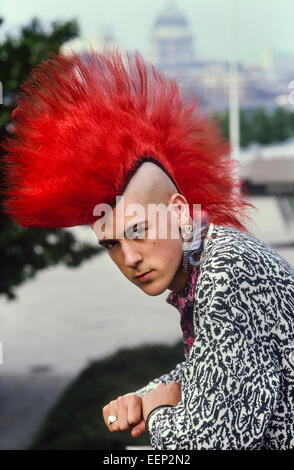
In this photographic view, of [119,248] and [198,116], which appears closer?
[119,248]

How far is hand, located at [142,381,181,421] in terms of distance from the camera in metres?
1.97

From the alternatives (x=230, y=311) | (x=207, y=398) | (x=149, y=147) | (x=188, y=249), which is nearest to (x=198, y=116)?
(x=149, y=147)

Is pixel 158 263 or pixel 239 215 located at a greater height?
pixel 239 215

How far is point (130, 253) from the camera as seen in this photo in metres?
1.95

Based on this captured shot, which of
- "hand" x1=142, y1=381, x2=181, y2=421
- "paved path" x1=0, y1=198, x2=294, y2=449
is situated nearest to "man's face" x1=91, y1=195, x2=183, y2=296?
"hand" x1=142, y1=381, x2=181, y2=421

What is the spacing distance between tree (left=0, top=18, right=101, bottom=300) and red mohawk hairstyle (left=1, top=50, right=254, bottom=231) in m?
2.74

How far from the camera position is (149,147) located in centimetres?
199

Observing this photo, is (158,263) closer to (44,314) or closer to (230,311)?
(230,311)

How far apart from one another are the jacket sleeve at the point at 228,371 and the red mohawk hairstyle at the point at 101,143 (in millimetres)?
348

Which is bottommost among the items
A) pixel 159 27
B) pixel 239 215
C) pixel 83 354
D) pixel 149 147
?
pixel 83 354

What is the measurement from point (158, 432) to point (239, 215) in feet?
2.12

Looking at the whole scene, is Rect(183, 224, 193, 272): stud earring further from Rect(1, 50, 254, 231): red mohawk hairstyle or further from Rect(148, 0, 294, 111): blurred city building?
Rect(148, 0, 294, 111): blurred city building

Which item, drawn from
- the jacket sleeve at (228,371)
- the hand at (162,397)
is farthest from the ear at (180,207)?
the hand at (162,397)

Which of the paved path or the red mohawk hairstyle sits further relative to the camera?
the paved path
